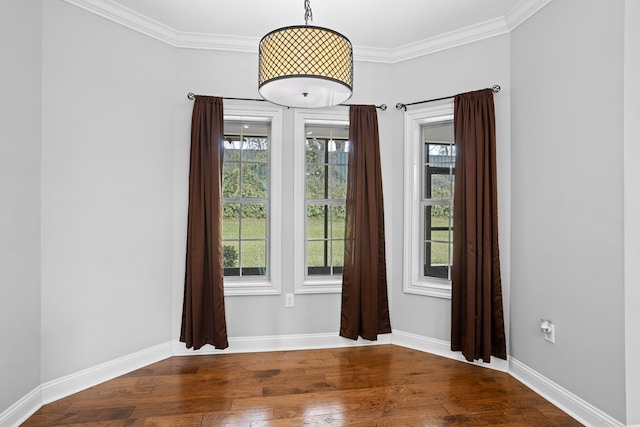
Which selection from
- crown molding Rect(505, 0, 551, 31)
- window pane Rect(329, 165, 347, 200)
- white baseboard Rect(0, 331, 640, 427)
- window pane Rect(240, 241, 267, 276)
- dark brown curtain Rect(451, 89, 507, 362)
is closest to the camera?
white baseboard Rect(0, 331, 640, 427)

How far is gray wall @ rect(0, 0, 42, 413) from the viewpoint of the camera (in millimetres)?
2053

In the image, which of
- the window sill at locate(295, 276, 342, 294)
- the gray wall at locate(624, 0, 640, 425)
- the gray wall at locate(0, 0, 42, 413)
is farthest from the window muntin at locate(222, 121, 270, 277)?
the gray wall at locate(624, 0, 640, 425)

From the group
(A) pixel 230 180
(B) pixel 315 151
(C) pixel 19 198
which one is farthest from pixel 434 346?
(C) pixel 19 198

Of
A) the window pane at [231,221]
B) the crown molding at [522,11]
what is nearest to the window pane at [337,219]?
the window pane at [231,221]

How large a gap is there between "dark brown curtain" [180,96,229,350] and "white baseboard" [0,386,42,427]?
3.30ft

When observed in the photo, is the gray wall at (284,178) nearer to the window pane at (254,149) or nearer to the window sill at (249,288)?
the window sill at (249,288)

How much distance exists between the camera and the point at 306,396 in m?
2.47

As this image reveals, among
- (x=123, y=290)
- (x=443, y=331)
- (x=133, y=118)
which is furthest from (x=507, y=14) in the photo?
(x=123, y=290)

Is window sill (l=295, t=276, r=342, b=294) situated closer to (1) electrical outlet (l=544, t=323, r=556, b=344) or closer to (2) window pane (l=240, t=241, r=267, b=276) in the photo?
(2) window pane (l=240, t=241, r=267, b=276)

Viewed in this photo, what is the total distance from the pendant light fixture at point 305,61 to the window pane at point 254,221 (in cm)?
178

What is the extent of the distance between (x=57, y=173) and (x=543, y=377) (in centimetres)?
364

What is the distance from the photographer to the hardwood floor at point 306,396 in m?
2.19

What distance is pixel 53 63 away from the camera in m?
2.43

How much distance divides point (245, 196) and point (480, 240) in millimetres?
2115
